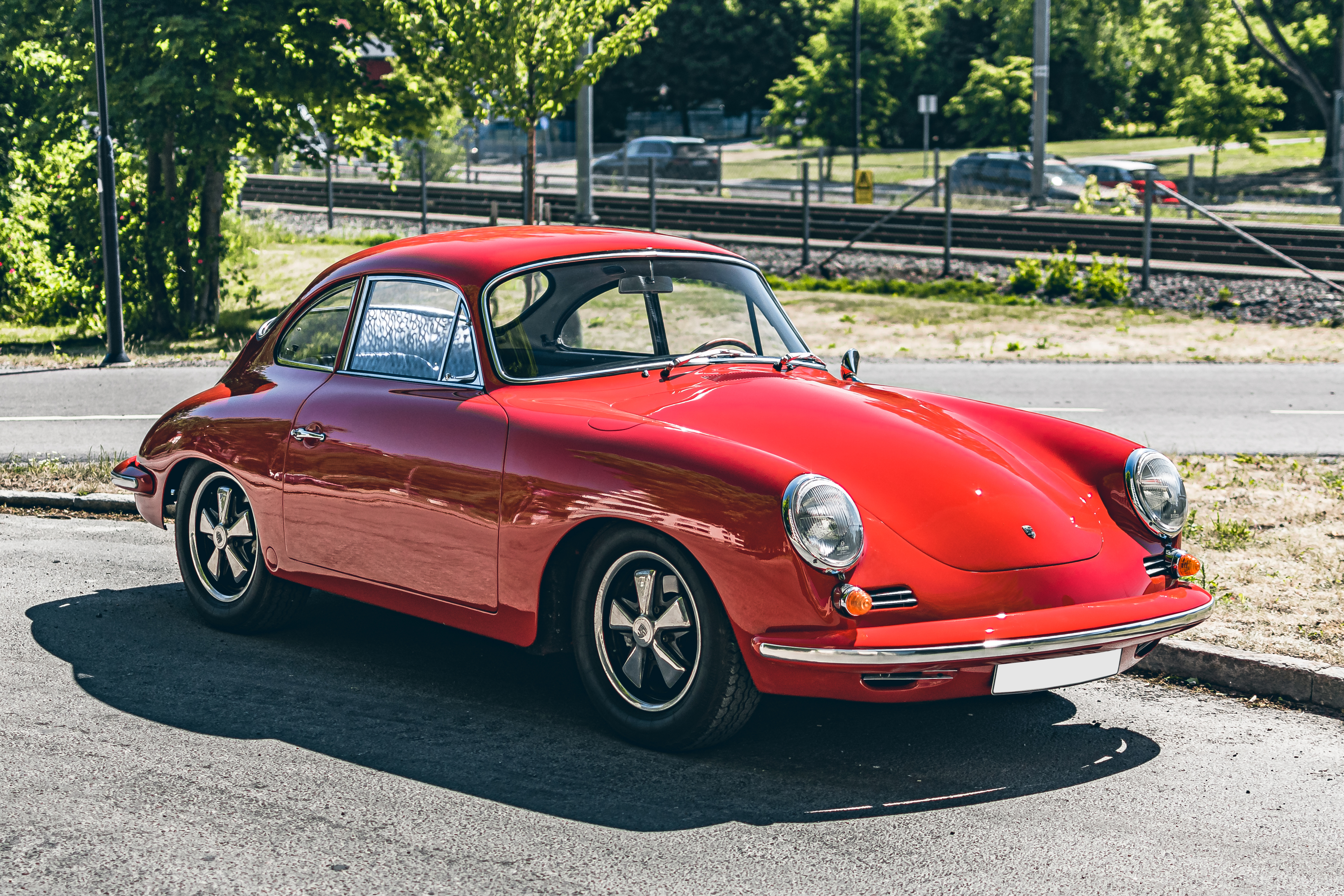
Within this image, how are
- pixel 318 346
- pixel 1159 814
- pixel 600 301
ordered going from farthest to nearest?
1. pixel 318 346
2. pixel 600 301
3. pixel 1159 814

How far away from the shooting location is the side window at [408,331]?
18.2 feet

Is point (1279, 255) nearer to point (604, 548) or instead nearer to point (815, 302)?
point (815, 302)

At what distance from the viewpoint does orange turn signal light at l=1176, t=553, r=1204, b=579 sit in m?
5.04

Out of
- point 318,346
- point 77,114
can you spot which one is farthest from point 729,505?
point 77,114

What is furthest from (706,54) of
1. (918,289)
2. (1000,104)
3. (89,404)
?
(89,404)

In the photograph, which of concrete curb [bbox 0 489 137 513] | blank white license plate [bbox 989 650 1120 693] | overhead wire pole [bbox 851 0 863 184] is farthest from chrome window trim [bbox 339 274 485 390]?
overhead wire pole [bbox 851 0 863 184]

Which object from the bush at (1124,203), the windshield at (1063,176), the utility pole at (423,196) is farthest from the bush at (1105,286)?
the windshield at (1063,176)

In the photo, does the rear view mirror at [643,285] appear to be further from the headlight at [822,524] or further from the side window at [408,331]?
the headlight at [822,524]

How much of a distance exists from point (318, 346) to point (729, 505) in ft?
7.88

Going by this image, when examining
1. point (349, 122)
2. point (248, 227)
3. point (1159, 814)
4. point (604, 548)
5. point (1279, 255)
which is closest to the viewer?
point (1159, 814)

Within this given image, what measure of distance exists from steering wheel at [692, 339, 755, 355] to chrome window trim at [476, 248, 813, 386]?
5 cm

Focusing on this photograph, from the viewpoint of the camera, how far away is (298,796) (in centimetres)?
439

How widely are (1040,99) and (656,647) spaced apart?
29362mm

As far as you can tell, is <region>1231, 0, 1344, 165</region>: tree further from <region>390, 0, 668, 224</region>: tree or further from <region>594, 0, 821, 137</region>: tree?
<region>594, 0, 821, 137</region>: tree
